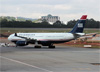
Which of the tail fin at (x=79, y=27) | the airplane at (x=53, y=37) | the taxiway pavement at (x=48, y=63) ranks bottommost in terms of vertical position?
the taxiway pavement at (x=48, y=63)

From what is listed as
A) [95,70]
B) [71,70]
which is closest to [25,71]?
[71,70]

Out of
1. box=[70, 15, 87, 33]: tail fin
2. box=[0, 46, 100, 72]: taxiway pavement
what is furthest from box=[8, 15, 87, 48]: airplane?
box=[0, 46, 100, 72]: taxiway pavement

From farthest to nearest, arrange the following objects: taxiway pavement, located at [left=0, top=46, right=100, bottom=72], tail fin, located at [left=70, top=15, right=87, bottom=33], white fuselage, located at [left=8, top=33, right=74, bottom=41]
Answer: tail fin, located at [left=70, top=15, right=87, bottom=33], white fuselage, located at [left=8, top=33, right=74, bottom=41], taxiway pavement, located at [left=0, top=46, right=100, bottom=72]

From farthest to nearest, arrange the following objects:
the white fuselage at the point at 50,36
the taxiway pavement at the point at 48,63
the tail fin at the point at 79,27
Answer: the tail fin at the point at 79,27 < the white fuselage at the point at 50,36 < the taxiway pavement at the point at 48,63

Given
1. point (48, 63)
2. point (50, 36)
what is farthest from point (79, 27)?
point (48, 63)

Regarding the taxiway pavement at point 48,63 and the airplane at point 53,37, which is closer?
the taxiway pavement at point 48,63

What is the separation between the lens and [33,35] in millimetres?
56906

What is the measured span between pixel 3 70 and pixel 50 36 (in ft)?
115

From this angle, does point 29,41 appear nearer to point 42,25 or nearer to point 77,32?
point 77,32

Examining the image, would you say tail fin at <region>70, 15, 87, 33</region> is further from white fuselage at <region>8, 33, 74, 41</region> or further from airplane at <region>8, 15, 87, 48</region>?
white fuselage at <region>8, 33, 74, 41</region>

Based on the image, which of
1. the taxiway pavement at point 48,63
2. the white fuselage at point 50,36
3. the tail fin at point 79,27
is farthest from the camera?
the tail fin at point 79,27

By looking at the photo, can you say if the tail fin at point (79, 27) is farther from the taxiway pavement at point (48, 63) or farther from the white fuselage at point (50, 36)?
the taxiway pavement at point (48, 63)

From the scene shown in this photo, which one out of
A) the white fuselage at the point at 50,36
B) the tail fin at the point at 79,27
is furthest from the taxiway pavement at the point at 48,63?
the tail fin at the point at 79,27

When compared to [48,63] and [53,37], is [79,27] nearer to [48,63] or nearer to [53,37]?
[53,37]
